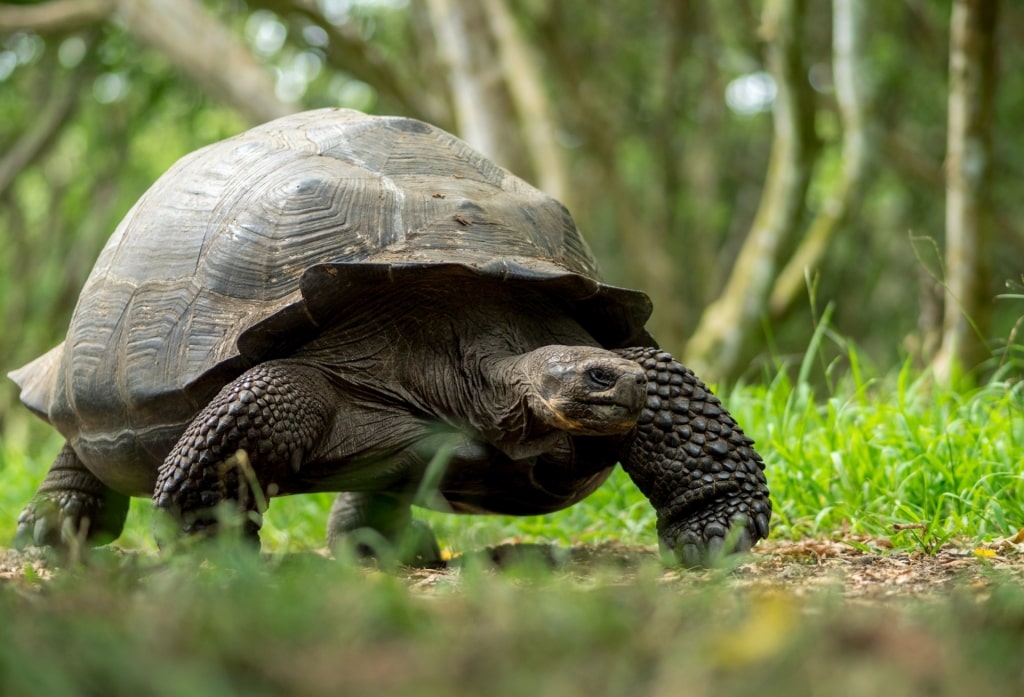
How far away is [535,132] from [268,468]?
668 centimetres

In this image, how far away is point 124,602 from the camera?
1.83m

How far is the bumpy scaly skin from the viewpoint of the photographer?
3586 millimetres

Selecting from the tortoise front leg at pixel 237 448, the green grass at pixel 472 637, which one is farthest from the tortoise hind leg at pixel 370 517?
the green grass at pixel 472 637

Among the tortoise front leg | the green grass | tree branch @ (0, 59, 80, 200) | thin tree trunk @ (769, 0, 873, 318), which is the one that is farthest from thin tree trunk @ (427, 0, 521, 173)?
the green grass

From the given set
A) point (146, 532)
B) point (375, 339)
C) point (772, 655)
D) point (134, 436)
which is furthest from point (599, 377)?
point (146, 532)

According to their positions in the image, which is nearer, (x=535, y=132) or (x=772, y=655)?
(x=772, y=655)

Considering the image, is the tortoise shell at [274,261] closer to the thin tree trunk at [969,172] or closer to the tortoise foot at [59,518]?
the tortoise foot at [59,518]

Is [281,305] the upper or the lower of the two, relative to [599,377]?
upper

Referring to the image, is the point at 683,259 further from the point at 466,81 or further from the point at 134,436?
the point at 134,436

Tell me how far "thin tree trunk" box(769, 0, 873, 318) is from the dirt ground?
501 cm

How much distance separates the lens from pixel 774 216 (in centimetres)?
892

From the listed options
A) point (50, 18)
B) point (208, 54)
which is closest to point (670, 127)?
point (208, 54)

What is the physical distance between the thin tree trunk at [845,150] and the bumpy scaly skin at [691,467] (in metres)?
5.06

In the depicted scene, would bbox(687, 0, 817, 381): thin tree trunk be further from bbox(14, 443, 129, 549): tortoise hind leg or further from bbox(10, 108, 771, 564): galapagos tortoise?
bbox(14, 443, 129, 549): tortoise hind leg
